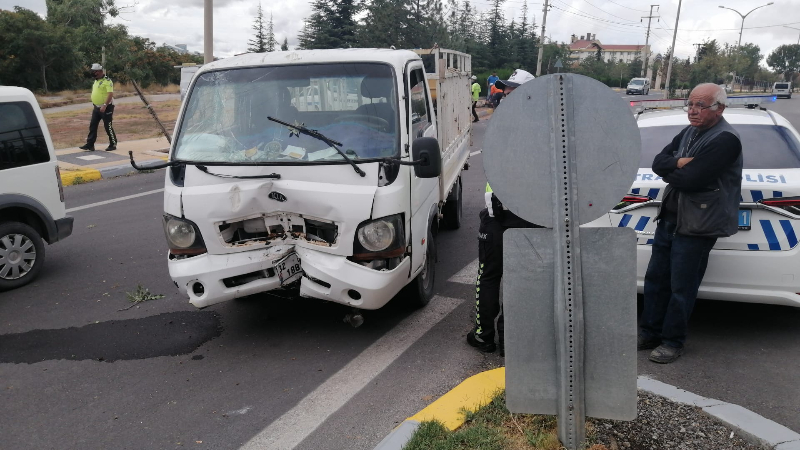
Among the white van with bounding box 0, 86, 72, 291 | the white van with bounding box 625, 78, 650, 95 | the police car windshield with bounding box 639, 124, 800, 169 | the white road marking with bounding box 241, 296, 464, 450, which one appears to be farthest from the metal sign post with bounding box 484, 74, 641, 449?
the white van with bounding box 625, 78, 650, 95

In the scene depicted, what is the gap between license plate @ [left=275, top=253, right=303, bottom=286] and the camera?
4.49 metres

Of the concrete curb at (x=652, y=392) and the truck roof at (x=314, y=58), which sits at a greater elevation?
the truck roof at (x=314, y=58)

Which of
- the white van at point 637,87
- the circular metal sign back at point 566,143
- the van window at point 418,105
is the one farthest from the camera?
the white van at point 637,87

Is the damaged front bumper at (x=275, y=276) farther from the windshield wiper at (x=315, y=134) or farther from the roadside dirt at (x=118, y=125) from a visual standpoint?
the roadside dirt at (x=118, y=125)

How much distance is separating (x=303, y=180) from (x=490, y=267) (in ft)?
4.82

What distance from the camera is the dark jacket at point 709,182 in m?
4.10

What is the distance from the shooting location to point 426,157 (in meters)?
4.50

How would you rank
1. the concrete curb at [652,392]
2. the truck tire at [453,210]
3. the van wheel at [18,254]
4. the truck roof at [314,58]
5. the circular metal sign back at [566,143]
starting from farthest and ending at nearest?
the truck tire at [453,210]
the van wheel at [18,254]
the truck roof at [314,58]
the concrete curb at [652,392]
the circular metal sign back at [566,143]

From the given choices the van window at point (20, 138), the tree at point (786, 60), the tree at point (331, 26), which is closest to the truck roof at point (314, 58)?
the van window at point (20, 138)

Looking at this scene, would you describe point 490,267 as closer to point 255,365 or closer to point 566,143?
point 255,365

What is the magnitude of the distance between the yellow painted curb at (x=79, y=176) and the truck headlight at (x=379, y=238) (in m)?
9.75

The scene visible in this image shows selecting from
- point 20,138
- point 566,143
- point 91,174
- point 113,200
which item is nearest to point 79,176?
point 91,174

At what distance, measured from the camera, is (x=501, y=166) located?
274 cm

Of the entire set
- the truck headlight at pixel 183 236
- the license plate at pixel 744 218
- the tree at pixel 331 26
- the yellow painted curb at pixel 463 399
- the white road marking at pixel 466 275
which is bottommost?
the white road marking at pixel 466 275
